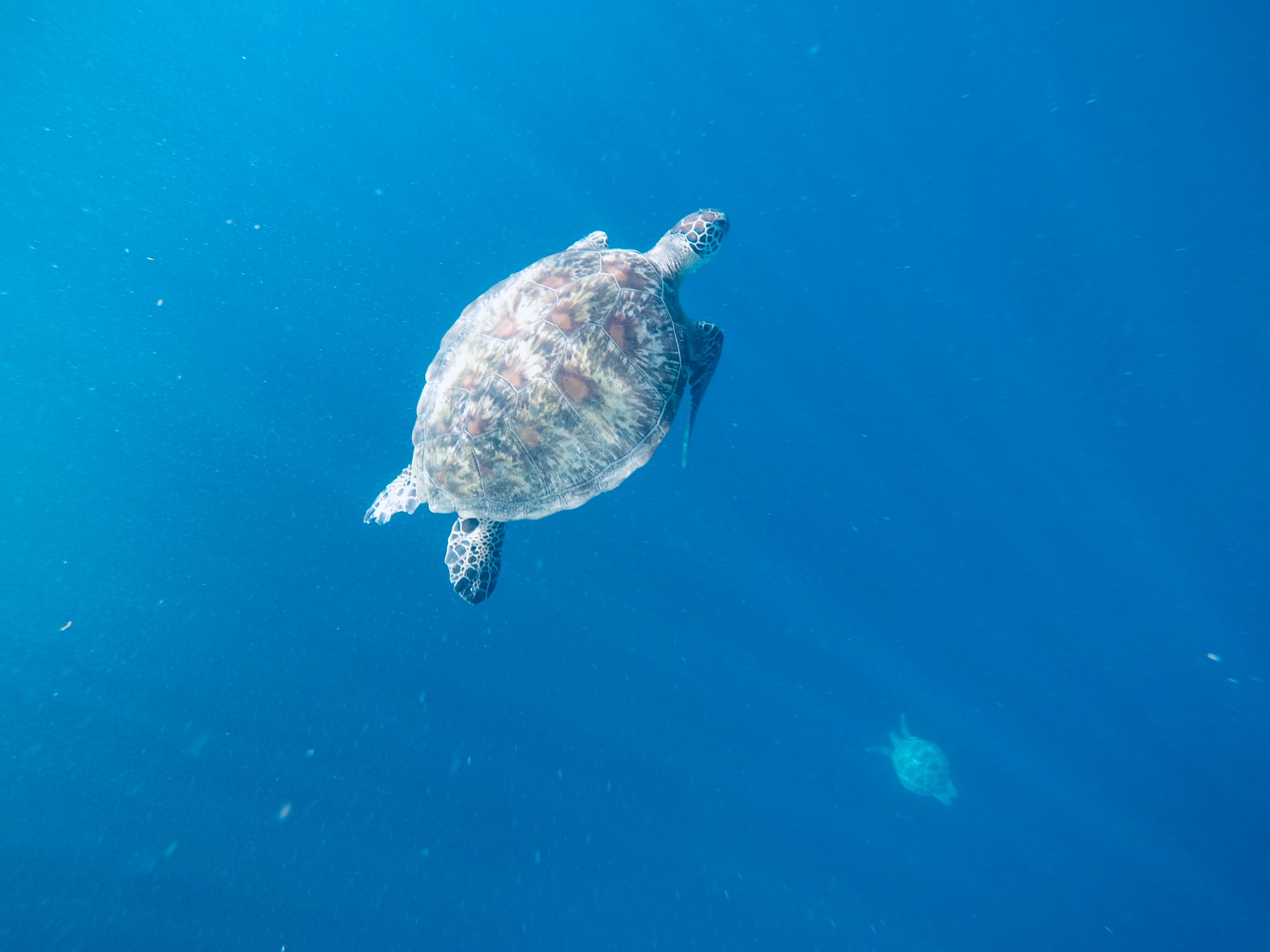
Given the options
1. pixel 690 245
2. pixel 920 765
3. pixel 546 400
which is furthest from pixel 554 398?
pixel 920 765

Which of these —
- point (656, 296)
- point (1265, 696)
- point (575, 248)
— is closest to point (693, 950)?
point (656, 296)

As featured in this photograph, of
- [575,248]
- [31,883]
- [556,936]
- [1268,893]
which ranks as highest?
[575,248]

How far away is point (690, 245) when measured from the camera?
432 cm

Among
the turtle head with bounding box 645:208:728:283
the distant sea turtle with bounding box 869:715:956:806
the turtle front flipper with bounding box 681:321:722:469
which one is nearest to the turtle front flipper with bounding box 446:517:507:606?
the turtle front flipper with bounding box 681:321:722:469

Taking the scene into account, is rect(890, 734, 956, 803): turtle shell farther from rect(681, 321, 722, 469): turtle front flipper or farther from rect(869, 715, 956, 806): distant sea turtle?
rect(681, 321, 722, 469): turtle front flipper

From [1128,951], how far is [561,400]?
12.1 metres

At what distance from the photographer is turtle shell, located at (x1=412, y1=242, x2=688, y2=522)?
10.4 ft

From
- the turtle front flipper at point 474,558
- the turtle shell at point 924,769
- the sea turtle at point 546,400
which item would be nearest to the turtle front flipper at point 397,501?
the sea turtle at point 546,400

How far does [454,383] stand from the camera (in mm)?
3393

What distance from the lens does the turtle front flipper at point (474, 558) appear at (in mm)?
3547

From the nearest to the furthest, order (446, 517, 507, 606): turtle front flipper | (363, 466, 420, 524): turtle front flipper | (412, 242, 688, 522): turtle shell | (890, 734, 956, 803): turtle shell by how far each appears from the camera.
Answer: (412, 242, 688, 522): turtle shell → (446, 517, 507, 606): turtle front flipper → (363, 466, 420, 524): turtle front flipper → (890, 734, 956, 803): turtle shell

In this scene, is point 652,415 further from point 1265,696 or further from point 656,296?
point 1265,696

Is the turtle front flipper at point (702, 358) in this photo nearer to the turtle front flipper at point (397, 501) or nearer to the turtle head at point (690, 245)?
the turtle head at point (690, 245)

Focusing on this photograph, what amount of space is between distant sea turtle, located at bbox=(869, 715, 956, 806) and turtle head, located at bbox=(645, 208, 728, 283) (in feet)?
25.6
